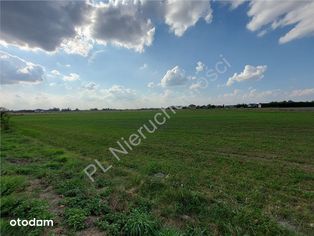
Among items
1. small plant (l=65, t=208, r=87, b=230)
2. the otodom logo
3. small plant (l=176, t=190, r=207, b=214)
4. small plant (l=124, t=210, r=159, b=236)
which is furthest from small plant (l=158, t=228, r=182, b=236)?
the otodom logo

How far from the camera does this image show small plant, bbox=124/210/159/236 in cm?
372

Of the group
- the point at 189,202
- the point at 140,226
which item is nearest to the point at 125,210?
the point at 140,226

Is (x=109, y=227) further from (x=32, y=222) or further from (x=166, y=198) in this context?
(x=166, y=198)

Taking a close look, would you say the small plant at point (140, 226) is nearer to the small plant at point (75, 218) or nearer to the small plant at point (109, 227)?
the small plant at point (109, 227)

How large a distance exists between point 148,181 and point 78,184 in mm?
1976

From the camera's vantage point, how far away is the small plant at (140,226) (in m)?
3.72

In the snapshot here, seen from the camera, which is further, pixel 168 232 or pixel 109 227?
pixel 109 227

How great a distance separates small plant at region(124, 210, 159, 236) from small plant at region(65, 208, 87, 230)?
2.78 ft

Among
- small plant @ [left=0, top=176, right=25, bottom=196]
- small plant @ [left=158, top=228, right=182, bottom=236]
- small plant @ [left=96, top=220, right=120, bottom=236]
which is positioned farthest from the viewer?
small plant @ [left=0, top=176, right=25, bottom=196]

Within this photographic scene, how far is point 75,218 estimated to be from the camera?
408cm

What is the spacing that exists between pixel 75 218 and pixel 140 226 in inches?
51.1

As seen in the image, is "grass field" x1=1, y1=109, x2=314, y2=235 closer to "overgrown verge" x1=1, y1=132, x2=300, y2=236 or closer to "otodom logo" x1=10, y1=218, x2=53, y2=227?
"overgrown verge" x1=1, y1=132, x2=300, y2=236

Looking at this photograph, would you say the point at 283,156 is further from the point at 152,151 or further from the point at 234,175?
the point at 152,151

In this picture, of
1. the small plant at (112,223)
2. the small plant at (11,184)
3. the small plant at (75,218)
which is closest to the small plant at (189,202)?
the small plant at (112,223)
